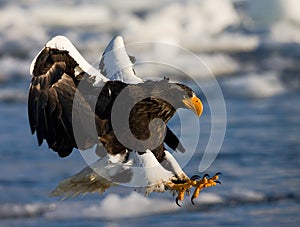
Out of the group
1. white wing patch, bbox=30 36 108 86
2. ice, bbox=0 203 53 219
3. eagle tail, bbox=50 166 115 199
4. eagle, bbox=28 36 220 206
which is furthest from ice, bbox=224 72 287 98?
white wing patch, bbox=30 36 108 86

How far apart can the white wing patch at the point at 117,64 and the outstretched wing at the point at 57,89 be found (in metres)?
0.24

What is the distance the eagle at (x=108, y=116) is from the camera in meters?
9.20

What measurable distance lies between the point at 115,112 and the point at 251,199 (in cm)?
1109

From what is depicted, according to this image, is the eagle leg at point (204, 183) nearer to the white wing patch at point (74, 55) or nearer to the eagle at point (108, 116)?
the eagle at point (108, 116)

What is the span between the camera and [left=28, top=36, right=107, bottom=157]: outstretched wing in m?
9.16

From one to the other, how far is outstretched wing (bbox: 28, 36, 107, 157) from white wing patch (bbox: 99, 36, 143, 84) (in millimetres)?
→ 245

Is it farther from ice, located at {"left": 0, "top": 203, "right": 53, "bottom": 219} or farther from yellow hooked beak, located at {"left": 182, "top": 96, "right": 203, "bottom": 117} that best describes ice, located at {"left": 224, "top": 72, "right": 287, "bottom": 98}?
yellow hooked beak, located at {"left": 182, "top": 96, "right": 203, "bottom": 117}

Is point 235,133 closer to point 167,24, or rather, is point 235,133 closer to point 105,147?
point 167,24

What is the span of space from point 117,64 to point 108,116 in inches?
21.4

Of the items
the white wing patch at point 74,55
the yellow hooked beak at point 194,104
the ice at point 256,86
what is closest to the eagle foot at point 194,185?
the yellow hooked beak at point 194,104

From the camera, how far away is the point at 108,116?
9.38 metres

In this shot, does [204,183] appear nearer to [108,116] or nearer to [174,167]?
[174,167]

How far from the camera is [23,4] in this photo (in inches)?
1403

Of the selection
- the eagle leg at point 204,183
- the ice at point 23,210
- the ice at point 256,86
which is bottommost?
the eagle leg at point 204,183
